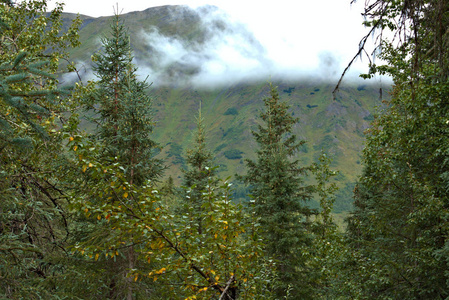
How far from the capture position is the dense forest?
391cm

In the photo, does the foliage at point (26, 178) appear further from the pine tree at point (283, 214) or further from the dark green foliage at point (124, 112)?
the pine tree at point (283, 214)

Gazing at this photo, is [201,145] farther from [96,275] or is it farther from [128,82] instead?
[96,275]

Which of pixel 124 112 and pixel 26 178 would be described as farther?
pixel 124 112

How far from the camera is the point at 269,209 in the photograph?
18.8 meters

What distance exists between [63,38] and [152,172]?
24.2 ft

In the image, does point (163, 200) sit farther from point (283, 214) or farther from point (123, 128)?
point (283, 214)

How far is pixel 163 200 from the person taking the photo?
8828 mm

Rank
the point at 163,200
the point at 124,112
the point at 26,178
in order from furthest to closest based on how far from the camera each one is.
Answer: the point at 124,112 → the point at 163,200 → the point at 26,178

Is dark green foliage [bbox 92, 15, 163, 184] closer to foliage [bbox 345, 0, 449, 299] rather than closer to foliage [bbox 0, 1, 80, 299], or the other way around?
foliage [bbox 0, 1, 80, 299]

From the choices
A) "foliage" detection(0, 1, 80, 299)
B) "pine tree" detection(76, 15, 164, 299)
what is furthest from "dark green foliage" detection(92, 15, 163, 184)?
"foliage" detection(0, 1, 80, 299)

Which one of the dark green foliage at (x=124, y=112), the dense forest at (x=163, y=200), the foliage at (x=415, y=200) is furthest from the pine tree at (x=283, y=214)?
the dark green foliage at (x=124, y=112)

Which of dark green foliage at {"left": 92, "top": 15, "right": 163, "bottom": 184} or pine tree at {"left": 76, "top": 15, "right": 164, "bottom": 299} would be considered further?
dark green foliage at {"left": 92, "top": 15, "right": 163, "bottom": 184}

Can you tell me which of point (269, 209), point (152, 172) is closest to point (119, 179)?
point (152, 172)

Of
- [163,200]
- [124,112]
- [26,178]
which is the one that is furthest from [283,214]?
[26,178]
